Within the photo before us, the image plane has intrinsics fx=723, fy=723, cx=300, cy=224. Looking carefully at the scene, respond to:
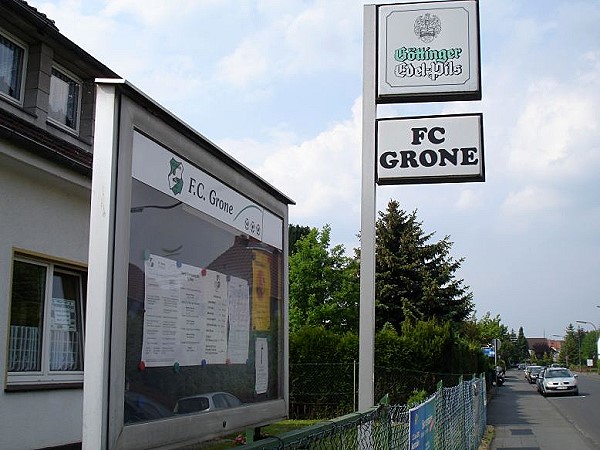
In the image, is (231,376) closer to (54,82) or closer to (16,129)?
(16,129)

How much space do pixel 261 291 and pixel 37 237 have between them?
471cm

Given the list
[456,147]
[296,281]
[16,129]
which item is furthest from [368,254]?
[296,281]

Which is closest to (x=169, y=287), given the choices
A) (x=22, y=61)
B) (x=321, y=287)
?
(x=22, y=61)

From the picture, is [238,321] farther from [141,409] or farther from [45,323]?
[45,323]

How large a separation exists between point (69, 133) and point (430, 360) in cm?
1354

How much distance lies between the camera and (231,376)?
143 inches

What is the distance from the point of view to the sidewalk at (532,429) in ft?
51.0

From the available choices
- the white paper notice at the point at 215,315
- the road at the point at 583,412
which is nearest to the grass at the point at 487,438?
the road at the point at 583,412

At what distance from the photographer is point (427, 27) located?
727 cm

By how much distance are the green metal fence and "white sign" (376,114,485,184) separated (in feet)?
6.99

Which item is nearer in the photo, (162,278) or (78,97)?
(162,278)

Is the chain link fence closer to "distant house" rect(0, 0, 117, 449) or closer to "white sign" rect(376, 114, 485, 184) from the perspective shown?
"distant house" rect(0, 0, 117, 449)

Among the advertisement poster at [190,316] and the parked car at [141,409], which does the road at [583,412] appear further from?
the parked car at [141,409]

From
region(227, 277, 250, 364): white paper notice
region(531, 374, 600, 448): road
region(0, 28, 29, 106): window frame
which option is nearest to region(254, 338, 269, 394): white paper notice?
region(227, 277, 250, 364): white paper notice
